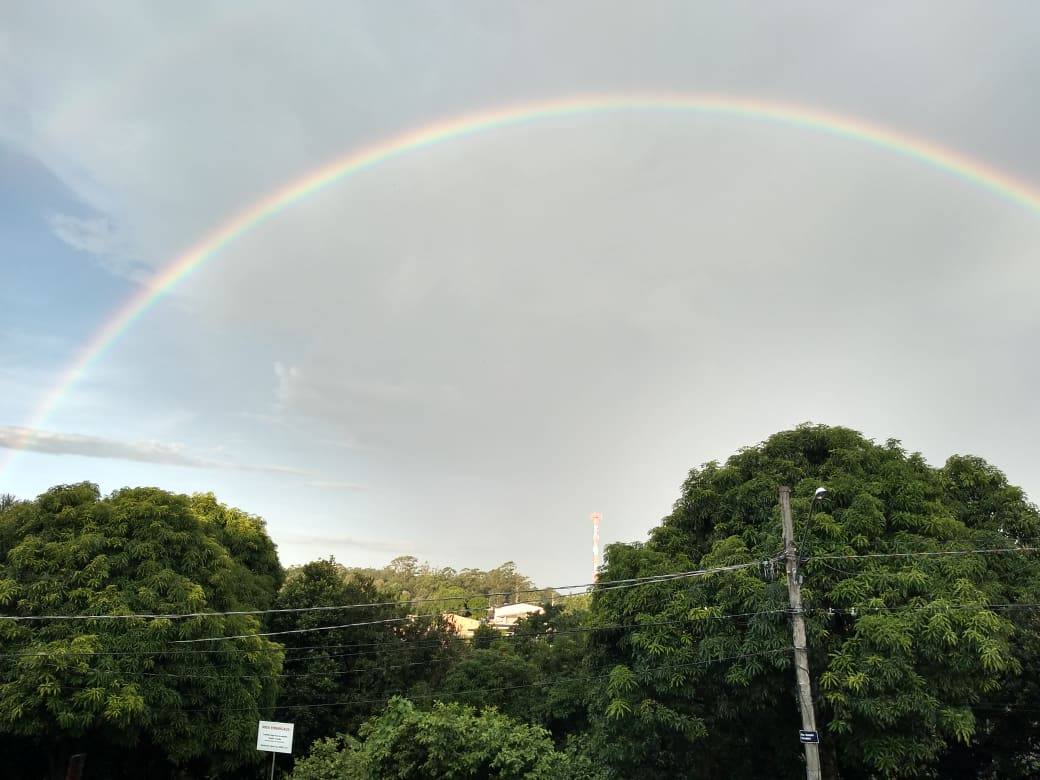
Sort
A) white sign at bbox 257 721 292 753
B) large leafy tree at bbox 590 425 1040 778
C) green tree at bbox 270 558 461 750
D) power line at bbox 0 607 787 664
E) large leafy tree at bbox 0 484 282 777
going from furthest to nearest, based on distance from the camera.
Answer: green tree at bbox 270 558 461 750 → large leafy tree at bbox 0 484 282 777 → white sign at bbox 257 721 292 753 → power line at bbox 0 607 787 664 → large leafy tree at bbox 590 425 1040 778

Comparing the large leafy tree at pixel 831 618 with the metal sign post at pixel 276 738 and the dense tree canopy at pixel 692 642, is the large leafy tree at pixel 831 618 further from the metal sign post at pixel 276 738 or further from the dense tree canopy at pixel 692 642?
the metal sign post at pixel 276 738

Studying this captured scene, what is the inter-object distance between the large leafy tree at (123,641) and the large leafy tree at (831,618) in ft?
37.5

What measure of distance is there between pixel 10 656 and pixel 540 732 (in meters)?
13.2

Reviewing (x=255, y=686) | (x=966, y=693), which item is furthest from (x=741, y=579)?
(x=255, y=686)

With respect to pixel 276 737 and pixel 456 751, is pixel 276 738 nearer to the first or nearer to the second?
pixel 276 737

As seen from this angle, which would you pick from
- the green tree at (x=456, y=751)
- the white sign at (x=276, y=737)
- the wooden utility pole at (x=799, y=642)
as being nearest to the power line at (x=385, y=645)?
the wooden utility pole at (x=799, y=642)

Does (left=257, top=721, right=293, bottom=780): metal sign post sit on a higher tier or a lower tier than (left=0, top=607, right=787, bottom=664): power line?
lower

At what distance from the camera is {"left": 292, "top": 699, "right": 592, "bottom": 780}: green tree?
16.2 metres

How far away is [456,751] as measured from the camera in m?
16.4

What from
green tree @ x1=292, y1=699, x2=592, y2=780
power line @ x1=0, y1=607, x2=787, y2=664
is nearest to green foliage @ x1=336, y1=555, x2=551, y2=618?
power line @ x1=0, y1=607, x2=787, y2=664

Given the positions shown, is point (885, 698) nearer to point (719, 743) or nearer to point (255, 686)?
point (719, 743)

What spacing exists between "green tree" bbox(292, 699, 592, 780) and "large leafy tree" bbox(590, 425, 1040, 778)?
1570 millimetres

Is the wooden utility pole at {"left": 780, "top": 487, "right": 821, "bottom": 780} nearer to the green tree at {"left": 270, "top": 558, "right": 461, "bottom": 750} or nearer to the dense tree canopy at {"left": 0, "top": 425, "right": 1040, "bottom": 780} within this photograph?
the dense tree canopy at {"left": 0, "top": 425, "right": 1040, "bottom": 780}

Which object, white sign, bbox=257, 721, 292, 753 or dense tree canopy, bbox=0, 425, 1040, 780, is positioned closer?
dense tree canopy, bbox=0, 425, 1040, 780
